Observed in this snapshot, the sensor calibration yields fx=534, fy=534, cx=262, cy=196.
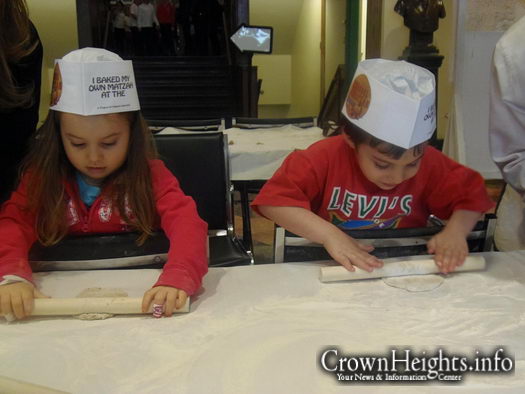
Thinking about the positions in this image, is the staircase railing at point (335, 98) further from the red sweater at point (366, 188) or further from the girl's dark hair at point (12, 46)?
the girl's dark hair at point (12, 46)

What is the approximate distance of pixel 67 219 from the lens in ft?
3.99

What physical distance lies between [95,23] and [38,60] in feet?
20.0

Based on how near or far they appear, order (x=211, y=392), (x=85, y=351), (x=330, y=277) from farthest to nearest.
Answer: (x=330, y=277) < (x=85, y=351) < (x=211, y=392)

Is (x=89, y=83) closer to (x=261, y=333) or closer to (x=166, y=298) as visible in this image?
(x=166, y=298)

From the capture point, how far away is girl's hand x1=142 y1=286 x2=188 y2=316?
33.7 inches

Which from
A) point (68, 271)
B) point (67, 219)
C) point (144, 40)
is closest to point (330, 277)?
point (68, 271)

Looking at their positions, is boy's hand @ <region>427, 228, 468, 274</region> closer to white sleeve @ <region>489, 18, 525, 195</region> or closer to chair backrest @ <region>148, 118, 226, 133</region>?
white sleeve @ <region>489, 18, 525, 195</region>

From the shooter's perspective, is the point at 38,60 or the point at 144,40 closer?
the point at 38,60

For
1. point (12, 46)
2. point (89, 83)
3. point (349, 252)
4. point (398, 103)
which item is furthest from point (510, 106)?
point (12, 46)

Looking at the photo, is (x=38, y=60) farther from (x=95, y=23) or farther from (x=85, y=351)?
(x=95, y=23)

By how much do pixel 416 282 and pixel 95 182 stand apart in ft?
2.48

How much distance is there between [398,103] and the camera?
1.09m

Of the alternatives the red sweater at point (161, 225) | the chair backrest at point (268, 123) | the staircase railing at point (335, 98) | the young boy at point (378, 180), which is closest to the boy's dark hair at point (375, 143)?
the young boy at point (378, 180)

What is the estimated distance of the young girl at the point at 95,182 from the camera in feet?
3.53
